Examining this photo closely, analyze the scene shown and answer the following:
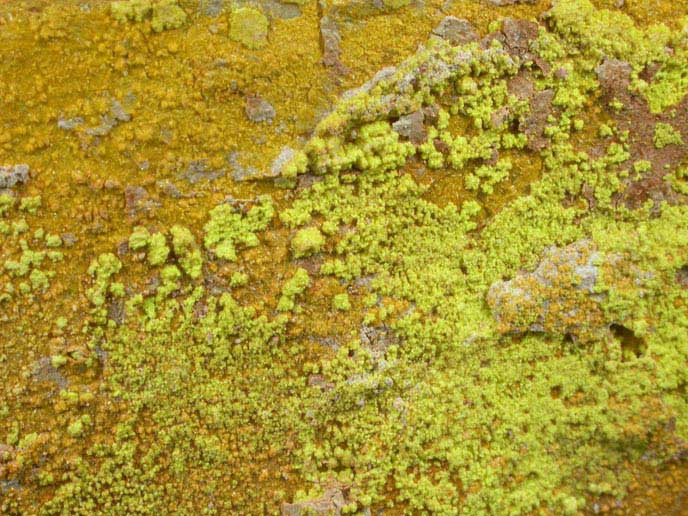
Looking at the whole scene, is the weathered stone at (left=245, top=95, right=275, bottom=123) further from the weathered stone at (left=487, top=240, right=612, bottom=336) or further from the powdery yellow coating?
the weathered stone at (left=487, top=240, right=612, bottom=336)

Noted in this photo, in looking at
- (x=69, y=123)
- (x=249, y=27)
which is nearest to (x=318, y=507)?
(x=69, y=123)

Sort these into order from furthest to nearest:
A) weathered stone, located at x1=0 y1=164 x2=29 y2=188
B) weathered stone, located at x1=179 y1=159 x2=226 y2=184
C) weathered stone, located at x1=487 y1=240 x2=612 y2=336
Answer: weathered stone, located at x1=487 y1=240 x2=612 y2=336 → weathered stone, located at x1=179 y1=159 x2=226 y2=184 → weathered stone, located at x1=0 y1=164 x2=29 y2=188

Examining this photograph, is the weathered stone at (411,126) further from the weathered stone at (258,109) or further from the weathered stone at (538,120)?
the weathered stone at (258,109)

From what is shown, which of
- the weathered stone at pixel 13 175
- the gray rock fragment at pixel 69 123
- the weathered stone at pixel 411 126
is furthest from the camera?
the weathered stone at pixel 411 126

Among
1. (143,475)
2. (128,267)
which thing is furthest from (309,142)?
(143,475)

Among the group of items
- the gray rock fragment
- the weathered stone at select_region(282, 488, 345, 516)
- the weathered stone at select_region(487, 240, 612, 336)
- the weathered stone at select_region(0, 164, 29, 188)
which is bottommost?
the weathered stone at select_region(282, 488, 345, 516)

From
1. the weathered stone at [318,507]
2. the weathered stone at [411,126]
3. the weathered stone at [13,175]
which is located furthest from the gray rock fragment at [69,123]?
the weathered stone at [318,507]

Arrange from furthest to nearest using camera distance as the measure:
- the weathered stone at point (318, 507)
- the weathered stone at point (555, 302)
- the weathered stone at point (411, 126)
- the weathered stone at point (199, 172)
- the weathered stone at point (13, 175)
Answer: the weathered stone at point (555, 302)
the weathered stone at point (411, 126)
the weathered stone at point (318, 507)
the weathered stone at point (199, 172)
the weathered stone at point (13, 175)

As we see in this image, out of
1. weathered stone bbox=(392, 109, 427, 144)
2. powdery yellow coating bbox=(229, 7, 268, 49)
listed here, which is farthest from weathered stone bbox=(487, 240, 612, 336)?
powdery yellow coating bbox=(229, 7, 268, 49)
